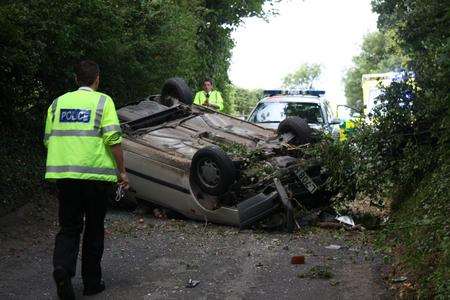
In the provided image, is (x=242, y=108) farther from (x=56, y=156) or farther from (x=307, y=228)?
(x=56, y=156)

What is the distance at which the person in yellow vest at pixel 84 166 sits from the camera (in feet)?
15.1

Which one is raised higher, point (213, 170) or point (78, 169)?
point (78, 169)

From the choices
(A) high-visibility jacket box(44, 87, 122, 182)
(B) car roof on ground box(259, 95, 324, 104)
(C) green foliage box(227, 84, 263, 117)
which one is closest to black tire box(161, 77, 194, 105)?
(B) car roof on ground box(259, 95, 324, 104)

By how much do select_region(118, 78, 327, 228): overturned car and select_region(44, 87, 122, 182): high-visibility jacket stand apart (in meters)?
2.35

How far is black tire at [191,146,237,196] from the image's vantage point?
689 centimetres

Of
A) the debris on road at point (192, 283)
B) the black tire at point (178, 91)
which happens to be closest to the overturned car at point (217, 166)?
the black tire at point (178, 91)

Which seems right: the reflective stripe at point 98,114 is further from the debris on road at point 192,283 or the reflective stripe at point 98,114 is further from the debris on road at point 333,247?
the debris on road at point 333,247

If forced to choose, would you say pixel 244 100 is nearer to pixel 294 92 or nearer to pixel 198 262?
pixel 294 92

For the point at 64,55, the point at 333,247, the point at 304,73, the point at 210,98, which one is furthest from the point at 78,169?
the point at 304,73

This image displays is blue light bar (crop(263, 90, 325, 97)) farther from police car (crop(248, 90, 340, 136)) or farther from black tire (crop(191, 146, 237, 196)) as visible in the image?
black tire (crop(191, 146, 237, 196))

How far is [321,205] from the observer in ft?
25.9

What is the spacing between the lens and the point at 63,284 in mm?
4406

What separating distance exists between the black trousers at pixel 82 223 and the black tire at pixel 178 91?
4.77 m

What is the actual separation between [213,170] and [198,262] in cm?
152
